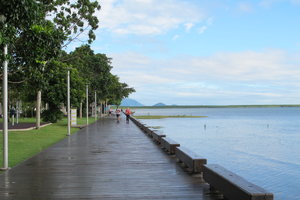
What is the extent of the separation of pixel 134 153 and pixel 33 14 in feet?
23.4

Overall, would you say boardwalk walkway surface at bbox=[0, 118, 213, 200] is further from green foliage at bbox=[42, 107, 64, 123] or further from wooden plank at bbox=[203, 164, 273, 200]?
green foliage at bbox=[42, 107, 64, 123]

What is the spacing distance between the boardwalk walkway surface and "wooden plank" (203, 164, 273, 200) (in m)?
0.36

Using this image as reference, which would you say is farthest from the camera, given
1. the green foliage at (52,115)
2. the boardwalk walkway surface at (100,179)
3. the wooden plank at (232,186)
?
the green foliage at (52,115)

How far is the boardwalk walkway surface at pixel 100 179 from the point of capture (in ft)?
22.8

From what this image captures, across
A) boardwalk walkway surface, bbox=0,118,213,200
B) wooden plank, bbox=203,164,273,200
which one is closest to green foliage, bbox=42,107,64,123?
boardwalk walkway surface, bbox=0,118,213,200

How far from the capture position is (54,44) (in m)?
10.6

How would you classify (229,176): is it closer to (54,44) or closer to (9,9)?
(9,9)

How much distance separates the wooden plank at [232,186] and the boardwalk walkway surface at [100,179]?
1.19 feet

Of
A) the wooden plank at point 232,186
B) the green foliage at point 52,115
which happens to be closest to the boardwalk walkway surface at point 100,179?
the wooden plank at point 232,186

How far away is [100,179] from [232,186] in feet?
11.9

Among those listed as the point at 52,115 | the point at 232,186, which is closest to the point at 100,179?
the point at 232,186

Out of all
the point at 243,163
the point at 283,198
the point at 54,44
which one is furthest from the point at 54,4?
the point at 283,198

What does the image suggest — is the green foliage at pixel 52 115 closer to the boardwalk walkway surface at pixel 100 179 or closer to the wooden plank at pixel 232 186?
the boardwalk walkway surface at pixel 100 179

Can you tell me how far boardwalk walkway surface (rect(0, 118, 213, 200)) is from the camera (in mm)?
6961
